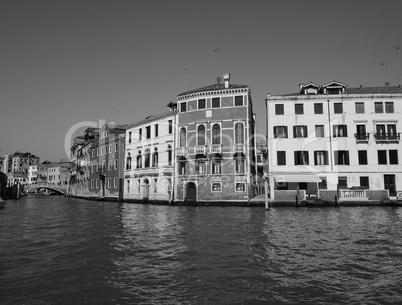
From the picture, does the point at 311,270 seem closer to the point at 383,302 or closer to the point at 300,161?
the point at 383,302

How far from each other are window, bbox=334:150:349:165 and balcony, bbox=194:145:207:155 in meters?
12.3

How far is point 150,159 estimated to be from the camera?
36.7 meters

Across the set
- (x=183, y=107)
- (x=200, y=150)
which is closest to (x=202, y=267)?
(x=200, y=150)

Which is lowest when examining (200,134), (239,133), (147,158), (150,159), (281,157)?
(281,157)

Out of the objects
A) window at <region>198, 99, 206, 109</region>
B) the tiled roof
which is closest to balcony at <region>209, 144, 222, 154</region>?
window at <region>198, 99, 206, 109</region>

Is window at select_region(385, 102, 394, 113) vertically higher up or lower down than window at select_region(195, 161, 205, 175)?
higher up

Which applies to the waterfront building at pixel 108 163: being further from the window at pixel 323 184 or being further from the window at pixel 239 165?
the window at pixel 323 184

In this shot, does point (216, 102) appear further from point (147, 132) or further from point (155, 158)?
point (147, 132)

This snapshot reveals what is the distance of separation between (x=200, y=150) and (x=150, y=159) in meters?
7.61

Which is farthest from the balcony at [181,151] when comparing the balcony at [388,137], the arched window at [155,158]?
the balcony at [388,137]

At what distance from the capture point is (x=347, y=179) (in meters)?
29.2

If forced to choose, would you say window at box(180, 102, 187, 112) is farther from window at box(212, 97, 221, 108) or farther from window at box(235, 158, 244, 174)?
window at box(235, 158, 244, 174)

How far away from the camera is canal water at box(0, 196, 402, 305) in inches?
238

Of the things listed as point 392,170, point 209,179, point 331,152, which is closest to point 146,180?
point 209,179
